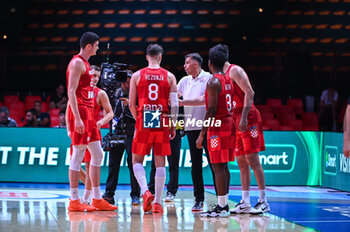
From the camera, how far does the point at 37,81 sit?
15969 millimetres

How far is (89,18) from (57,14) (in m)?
1.16

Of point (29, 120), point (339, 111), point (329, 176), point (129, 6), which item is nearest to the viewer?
point (329, 176)

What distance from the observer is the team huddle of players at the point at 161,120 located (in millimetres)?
5820

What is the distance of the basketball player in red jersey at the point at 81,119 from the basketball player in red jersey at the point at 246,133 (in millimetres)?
1646

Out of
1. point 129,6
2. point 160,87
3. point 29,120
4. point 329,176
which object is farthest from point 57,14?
point 160,87

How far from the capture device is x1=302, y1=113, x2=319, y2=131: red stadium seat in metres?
12.6

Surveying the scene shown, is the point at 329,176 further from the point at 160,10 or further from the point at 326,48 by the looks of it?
the point at 160,10

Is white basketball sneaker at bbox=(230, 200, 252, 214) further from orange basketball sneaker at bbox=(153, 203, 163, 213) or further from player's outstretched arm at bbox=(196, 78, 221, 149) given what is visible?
player's outstretched arm at bbox=(196, 78, 221, 149)

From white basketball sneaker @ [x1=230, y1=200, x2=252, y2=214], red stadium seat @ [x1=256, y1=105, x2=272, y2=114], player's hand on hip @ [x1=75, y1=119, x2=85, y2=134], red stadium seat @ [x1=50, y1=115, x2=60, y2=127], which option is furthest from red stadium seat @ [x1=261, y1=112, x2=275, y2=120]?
A: player's hand on hip @ [x1=75, y1=119, x2=85, y2=134]

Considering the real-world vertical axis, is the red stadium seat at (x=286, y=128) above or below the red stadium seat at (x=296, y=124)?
below

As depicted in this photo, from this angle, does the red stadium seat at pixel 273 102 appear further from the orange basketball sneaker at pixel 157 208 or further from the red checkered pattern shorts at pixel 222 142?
the orange basketball sneaker at pixel 157 208

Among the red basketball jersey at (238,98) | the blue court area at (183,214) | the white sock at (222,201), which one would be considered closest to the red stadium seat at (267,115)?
the blue court area at (183,214)

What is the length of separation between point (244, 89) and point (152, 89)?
109 centimetres

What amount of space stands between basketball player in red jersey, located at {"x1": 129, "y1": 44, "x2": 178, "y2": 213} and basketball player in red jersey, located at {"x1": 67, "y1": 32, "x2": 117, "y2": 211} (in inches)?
19.6
